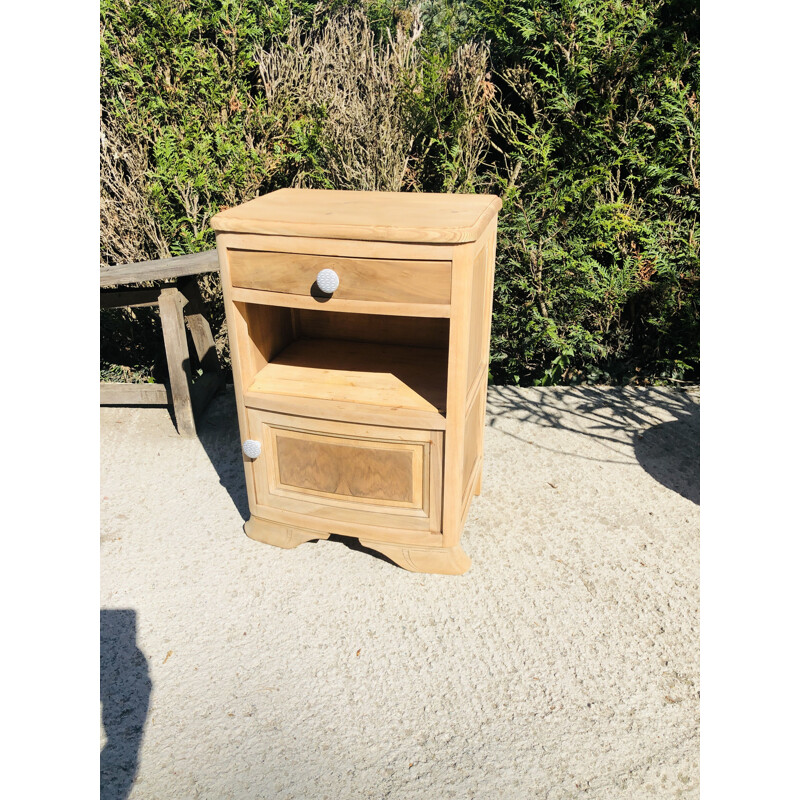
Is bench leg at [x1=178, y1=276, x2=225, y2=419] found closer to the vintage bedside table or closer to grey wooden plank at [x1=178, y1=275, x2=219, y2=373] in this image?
grey wooden plank at [x1=178, y1=275, x2=219, y2=373]

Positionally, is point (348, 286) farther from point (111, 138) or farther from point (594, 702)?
point (111, 138)

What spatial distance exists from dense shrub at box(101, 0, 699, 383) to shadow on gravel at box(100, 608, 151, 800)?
274 centimetres

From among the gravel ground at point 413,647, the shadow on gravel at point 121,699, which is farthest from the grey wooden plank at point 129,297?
the shadow on gravel at point 121,699

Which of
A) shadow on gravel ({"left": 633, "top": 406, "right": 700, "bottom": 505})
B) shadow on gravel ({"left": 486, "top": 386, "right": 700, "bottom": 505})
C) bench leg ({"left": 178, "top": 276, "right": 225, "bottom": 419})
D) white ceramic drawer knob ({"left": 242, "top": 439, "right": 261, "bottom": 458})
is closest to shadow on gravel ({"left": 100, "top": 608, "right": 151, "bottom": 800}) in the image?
white ceramic drawer knob ({"left": 242, "top": 439, "right": 261, "bottom": 458})

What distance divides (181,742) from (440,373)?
4.98 ft

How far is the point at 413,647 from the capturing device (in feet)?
7.40

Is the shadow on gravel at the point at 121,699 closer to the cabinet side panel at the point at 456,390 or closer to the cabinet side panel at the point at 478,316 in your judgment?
the cabinet side panel at the point at 456,390

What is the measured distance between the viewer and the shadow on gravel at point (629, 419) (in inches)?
130

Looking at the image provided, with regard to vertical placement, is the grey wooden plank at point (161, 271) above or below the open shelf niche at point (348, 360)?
above

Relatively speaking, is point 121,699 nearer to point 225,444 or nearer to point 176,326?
point 225,444

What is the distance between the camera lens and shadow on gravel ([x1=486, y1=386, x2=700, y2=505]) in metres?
3.30

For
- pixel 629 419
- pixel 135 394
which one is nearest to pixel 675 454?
pixel 629 419

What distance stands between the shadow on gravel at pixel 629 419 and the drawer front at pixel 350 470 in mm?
1310

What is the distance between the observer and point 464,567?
2.58 meters
